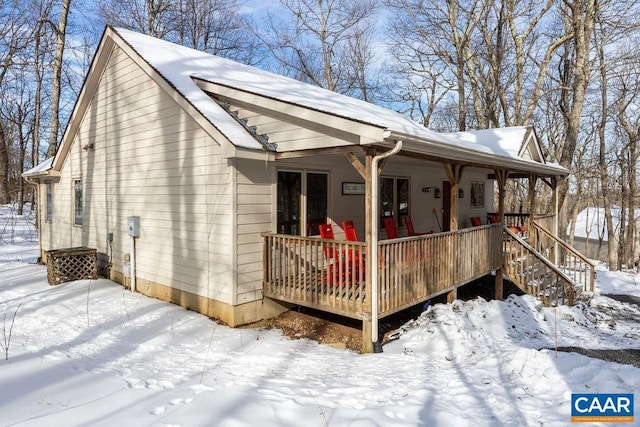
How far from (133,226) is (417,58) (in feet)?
64.6

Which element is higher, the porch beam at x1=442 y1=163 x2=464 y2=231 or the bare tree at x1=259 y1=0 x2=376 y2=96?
the bare tree at x1=259 y1=0 x2=376 y2=96

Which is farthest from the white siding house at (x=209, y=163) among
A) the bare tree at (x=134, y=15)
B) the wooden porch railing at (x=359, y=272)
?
the bare tree at (x=134, y=15)

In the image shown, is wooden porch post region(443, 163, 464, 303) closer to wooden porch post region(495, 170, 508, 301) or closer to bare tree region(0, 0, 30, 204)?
wooden porch post region(495, 170, 508, 301)

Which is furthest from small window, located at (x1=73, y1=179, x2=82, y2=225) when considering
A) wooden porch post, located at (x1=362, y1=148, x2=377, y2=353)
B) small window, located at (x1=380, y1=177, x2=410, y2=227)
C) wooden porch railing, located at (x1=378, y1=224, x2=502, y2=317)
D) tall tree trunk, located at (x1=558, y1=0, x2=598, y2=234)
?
tall tree trunk, located at (x1=558, y1=0, x2=598, y2=234)

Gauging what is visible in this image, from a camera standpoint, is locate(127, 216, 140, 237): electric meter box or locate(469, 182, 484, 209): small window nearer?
locate(127, 216, 140, 237): electric meter box

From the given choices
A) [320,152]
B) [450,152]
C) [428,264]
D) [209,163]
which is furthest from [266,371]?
[450,152]

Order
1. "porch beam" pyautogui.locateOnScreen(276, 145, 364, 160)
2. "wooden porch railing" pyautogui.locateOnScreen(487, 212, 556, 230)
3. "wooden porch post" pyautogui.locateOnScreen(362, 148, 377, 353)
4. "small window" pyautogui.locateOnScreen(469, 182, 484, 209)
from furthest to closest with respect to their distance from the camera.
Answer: "small window" pyautogui.locateOnScreen(469, 182, 484, 209)
"wooden porch railing" pyautogui.locateOnScreen(487, 212, 556, 230)
"porch beam" pyautogui.locateOnScreen(276, 145, 364, 160)
"wooden porch post" pyautogui.locateOnScreen(362, 148, 377, 353)

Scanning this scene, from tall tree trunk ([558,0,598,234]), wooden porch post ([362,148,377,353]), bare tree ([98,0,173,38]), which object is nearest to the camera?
wooden porch post ([362,148,377,353])

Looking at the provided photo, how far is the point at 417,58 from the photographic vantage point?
22406 mm

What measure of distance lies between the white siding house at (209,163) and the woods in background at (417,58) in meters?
7.73

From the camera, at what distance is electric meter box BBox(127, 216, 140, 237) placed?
7691mm

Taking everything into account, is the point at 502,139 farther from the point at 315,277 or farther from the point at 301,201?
the point at 315,277

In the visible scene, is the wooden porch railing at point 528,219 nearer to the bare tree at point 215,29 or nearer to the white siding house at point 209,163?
the white siding house at point 209,163

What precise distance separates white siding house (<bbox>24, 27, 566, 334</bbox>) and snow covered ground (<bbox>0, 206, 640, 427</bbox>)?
996 mm
